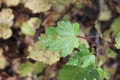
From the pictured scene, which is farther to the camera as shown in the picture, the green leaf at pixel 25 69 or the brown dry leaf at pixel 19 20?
the brown dry leaf at pixel 19 20

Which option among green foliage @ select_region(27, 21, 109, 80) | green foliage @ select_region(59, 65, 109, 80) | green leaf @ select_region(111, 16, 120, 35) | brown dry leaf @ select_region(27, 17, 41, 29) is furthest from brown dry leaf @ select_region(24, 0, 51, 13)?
green leaf @ select_region(111, 16, 120, 35)

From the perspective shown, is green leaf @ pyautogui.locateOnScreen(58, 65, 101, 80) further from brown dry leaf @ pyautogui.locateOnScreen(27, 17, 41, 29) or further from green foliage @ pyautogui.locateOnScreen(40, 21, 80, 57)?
brown dry leaf @ pyautogui.locateOnScreen(27, 17, 41, 29)

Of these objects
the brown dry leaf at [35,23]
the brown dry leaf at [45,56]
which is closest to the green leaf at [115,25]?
the brown dry leaf at [35,23]

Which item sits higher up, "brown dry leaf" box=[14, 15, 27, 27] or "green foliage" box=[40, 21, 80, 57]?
"green foliage" box=[40, 21, 80, 57]

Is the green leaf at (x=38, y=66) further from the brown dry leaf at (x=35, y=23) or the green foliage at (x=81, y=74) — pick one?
the green foliage at (x=81, y=74)

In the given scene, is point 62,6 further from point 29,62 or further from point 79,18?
point 29,62
